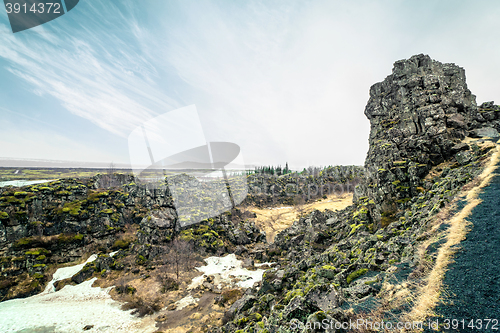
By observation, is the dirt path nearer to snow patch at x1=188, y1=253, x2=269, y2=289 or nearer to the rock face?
the rock face

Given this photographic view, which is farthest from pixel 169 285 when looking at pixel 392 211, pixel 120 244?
pixel 392 211

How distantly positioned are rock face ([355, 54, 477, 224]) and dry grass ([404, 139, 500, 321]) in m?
6.96

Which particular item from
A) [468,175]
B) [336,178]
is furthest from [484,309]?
[336,178]

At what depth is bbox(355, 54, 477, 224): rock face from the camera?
21812 millimetres

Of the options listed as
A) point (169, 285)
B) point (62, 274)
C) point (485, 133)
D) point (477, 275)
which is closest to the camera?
point (477, 275)

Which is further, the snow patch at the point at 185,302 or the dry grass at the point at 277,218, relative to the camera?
the dry grass at the point at 277,218

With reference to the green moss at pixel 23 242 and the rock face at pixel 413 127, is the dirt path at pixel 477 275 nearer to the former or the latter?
the rock face at pixel 413 127

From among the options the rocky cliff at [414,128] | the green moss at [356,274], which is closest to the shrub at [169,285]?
the green moss at [356,274]

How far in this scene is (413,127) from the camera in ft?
84.6

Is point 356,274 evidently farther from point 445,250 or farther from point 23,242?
point 23,242

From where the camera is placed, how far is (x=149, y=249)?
40.1 m

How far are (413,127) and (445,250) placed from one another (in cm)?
2238

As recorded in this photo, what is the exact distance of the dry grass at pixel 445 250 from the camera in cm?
786

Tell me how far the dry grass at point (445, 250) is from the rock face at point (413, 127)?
6.96 m
